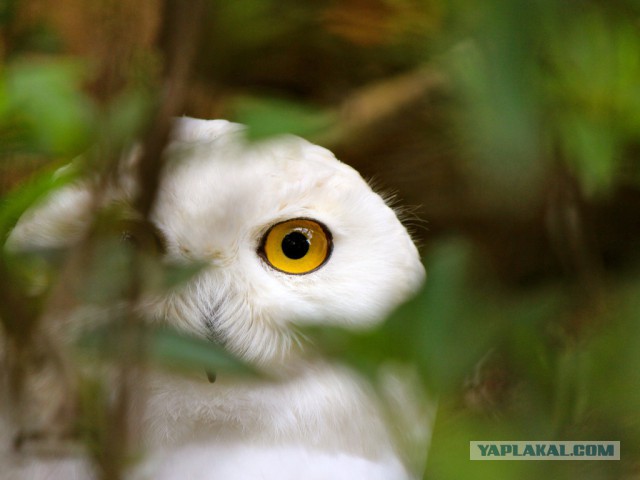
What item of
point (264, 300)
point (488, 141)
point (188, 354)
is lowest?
point (188, 354)

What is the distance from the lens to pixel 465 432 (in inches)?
33.3

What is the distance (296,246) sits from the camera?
4.87 feet

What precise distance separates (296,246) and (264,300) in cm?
9

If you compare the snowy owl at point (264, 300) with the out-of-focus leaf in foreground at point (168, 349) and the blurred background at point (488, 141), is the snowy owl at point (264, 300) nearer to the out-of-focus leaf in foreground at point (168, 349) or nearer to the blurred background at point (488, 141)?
the blurred background at point (488, 141)

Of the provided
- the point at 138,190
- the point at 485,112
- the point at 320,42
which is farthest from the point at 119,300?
the point at 320,42

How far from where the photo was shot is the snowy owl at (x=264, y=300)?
1396mm

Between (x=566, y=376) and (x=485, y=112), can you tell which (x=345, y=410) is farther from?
(x=485, y=112)

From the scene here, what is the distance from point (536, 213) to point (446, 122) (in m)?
0.49

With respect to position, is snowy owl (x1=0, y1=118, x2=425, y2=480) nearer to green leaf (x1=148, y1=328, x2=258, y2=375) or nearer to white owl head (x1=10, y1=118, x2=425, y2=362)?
white owl head (x1=10, y1=118, x2=425, y2=362)

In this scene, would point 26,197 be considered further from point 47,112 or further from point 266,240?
point 266,240

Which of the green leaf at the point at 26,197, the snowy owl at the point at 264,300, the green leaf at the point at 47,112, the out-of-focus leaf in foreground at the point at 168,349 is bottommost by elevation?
the out-of-focus leaf in foreground at the point at 168,349

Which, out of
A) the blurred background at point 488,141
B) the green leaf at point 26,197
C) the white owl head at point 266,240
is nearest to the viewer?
the blurred background at point 488,141

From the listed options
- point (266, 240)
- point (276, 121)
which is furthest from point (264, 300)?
point (276, 121)

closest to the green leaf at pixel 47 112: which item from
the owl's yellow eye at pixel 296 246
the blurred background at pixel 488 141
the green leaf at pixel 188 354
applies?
the blurred background at pixel 488 141
